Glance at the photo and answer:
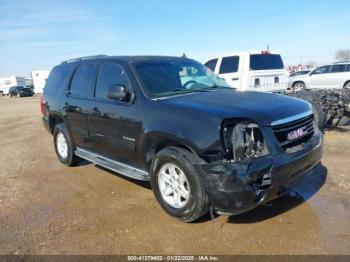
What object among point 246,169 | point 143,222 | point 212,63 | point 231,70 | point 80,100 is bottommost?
point 143,222

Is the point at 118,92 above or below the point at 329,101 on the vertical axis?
above

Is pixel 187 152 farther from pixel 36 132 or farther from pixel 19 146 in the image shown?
pixel 36 132

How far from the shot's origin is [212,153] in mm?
3531

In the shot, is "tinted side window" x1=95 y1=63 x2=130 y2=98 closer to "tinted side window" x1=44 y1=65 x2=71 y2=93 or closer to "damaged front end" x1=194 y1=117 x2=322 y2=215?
"tinted side window" x1=44 y1=65 x2=71 y2=93

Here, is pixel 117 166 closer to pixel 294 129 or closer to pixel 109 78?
pixel 109 78

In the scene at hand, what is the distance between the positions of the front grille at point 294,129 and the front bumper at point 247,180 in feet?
0.49

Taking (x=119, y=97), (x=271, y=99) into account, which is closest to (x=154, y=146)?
(x=119, y=97)

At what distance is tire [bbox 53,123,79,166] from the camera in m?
6.34

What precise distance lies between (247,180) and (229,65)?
855 cm

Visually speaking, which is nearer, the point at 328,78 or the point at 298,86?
the point at 328,78

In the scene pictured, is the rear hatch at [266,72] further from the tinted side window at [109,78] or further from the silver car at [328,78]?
the silver car at [328,78]

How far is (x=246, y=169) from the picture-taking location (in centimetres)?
332

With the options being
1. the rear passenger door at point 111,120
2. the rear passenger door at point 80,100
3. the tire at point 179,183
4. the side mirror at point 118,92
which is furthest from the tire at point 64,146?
the tire at point 179,183

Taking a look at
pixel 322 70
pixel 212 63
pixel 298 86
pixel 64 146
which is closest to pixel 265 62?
pixel 212 63
